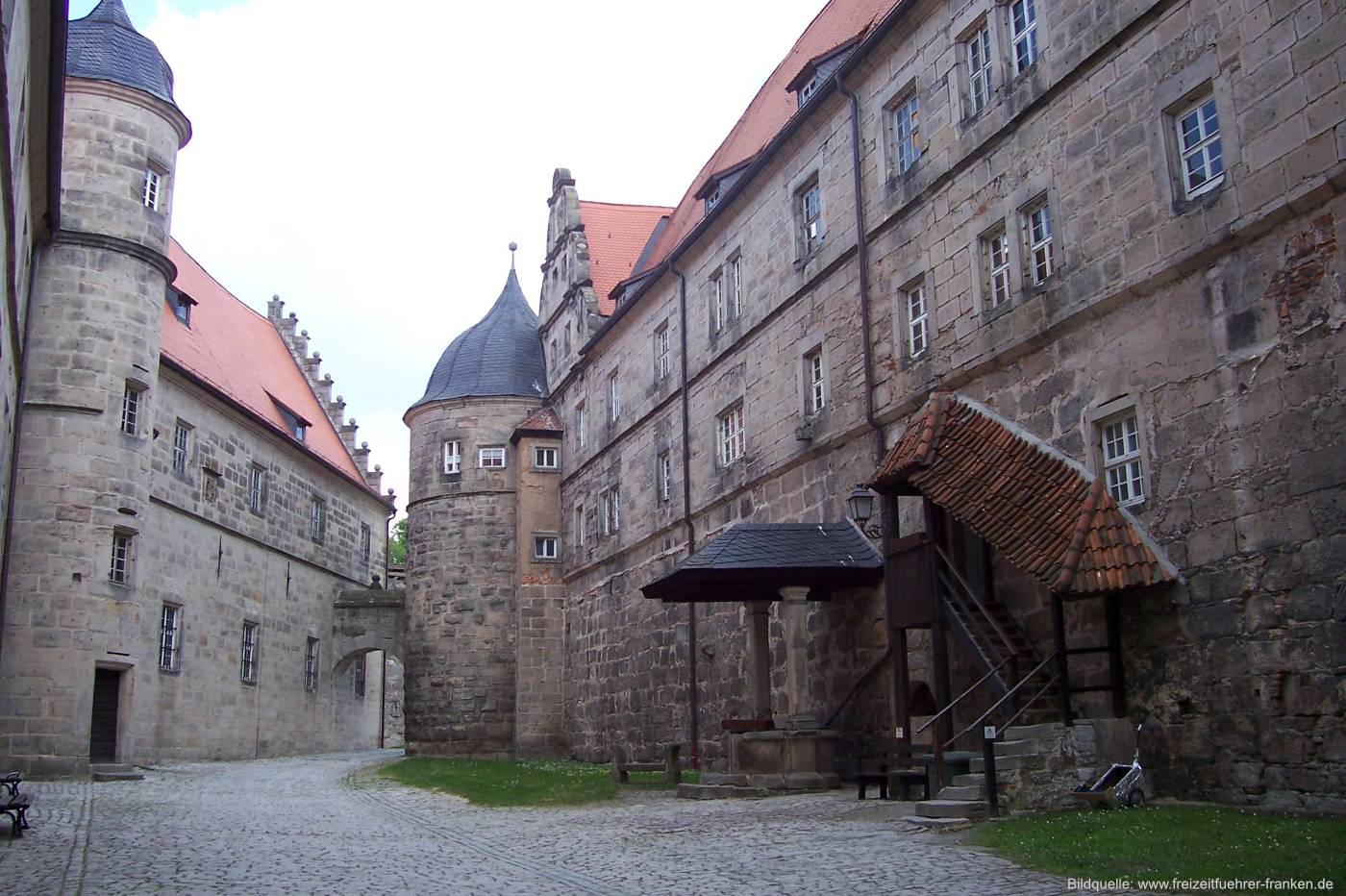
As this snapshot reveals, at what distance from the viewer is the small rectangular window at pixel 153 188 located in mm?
22359

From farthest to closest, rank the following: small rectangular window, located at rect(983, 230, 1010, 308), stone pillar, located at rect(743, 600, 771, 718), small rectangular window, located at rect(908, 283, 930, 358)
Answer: stone pillar, located at rect(743, 600, 771, 718) < small rectangular window, located at rect(908, 283, 930, 358) < small rectangular window, located at rect(983, 230, 1010, 308)

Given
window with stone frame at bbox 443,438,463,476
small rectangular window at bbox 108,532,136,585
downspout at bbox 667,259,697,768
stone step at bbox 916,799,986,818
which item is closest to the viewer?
stone step at bbox 916,799,986,818

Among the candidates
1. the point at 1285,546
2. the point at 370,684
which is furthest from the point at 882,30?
the point at 370,684

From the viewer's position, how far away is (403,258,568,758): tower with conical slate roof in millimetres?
29375

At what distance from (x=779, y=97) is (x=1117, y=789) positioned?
16.5 m

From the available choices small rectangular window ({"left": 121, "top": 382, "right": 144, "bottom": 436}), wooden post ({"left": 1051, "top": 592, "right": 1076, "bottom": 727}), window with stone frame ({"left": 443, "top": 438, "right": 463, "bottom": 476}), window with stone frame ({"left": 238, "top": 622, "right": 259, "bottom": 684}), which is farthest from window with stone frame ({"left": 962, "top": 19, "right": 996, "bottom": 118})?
window with stone frame ({"left": 238, "top": 622, "right": 259, "bottom": 684})

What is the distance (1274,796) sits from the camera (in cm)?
950

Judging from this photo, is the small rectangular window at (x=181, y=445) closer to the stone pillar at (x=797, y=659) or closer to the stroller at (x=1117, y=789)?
the stone pillar at (x=797, y=659)

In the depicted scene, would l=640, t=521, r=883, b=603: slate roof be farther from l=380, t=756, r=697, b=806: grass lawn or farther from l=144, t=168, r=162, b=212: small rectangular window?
l=144, t=168, r=162, b=212: small rectangular window

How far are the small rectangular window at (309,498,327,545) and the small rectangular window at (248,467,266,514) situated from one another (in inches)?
121

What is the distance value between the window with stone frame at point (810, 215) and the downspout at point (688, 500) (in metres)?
4.69

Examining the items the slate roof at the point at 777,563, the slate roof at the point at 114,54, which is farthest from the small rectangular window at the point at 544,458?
the slate roof at the point at 777,563

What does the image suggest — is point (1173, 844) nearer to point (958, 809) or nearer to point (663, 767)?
point (958, 809)

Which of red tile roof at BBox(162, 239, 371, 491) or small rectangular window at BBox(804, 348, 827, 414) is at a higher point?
red tile roof at BBox(162, 239, 371, 491)
